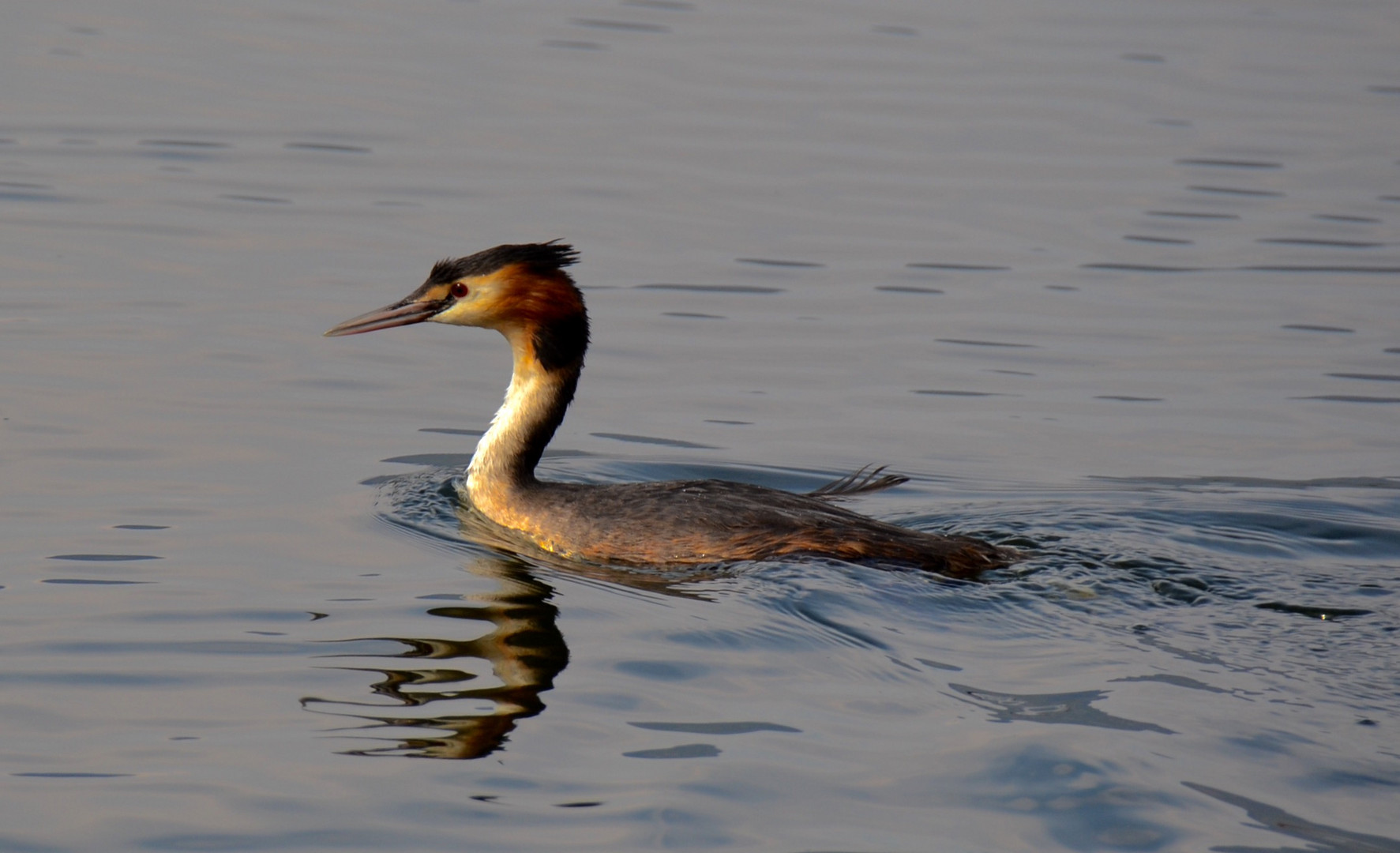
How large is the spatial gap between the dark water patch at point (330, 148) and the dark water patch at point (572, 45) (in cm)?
405

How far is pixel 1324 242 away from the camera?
14.9 meters

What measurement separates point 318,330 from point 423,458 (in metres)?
2.30

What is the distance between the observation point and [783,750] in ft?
20.4

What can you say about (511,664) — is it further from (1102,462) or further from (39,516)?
(1102,462)

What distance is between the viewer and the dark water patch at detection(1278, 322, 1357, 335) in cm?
1299

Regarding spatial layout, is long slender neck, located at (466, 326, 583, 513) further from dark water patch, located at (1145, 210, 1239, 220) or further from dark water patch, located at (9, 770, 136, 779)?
dark water patch, located at (1145, 210, 1239, 220)

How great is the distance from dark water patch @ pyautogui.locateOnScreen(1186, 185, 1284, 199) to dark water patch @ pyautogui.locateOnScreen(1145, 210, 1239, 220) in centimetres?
57

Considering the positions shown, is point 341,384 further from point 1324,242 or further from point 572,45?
point 572,45

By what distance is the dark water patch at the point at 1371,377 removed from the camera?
39.3 ft

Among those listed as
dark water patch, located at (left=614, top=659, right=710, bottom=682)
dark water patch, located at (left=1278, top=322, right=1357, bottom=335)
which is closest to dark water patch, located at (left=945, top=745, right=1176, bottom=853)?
dark water patch, located at (left=614, top=659, right=710, bottom=682)

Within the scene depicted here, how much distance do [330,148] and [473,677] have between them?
399 inches

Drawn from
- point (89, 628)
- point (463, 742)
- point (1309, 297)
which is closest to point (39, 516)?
point (89, 628)

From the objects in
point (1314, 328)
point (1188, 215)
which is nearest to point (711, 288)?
point (1314, 328)

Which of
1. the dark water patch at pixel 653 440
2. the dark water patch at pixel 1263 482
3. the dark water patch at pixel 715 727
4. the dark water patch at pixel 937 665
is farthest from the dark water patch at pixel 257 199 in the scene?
the dark water patch at pixel 715 727
